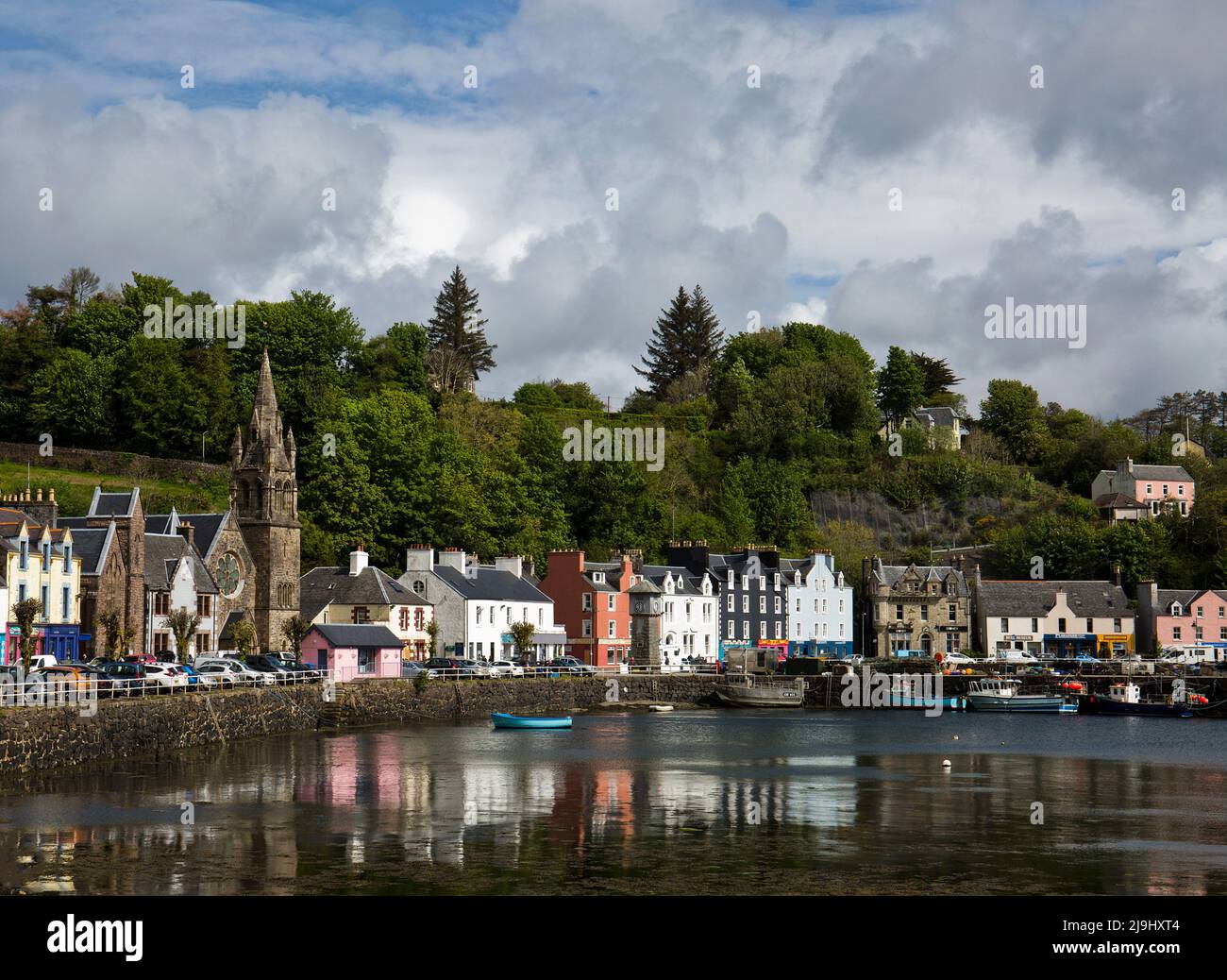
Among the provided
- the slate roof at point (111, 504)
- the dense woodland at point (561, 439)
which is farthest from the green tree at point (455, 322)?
the slate roof at point (111, 504)

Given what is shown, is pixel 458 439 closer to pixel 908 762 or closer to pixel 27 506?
pixel 27 506

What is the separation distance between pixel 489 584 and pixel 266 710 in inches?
1302

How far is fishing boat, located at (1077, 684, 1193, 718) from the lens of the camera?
92.1 meters

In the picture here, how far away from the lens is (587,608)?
101 metres

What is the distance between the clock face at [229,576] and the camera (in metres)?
83.4

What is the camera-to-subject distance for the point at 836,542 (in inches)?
5251

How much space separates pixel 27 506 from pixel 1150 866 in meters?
59.1

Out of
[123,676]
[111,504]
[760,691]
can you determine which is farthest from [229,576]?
[760,691]

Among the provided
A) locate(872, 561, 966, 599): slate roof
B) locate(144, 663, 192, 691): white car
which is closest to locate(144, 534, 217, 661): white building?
locate(144, 663, 192, 691): white car

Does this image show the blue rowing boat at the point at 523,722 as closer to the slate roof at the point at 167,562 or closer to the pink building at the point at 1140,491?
the slate roof at the point at 167,562

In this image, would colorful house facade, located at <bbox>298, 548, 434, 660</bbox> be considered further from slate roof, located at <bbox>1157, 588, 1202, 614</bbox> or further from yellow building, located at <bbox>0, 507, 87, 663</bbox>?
slate roof, located at <bbox>1157, 588, 1202, 614</bbox>

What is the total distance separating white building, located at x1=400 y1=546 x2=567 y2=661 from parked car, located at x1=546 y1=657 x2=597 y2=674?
3576 mm

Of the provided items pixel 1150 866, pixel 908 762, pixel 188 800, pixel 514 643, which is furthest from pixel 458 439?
pixel 1150 866

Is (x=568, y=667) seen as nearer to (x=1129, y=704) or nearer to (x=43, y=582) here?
(x=43, y=582)
